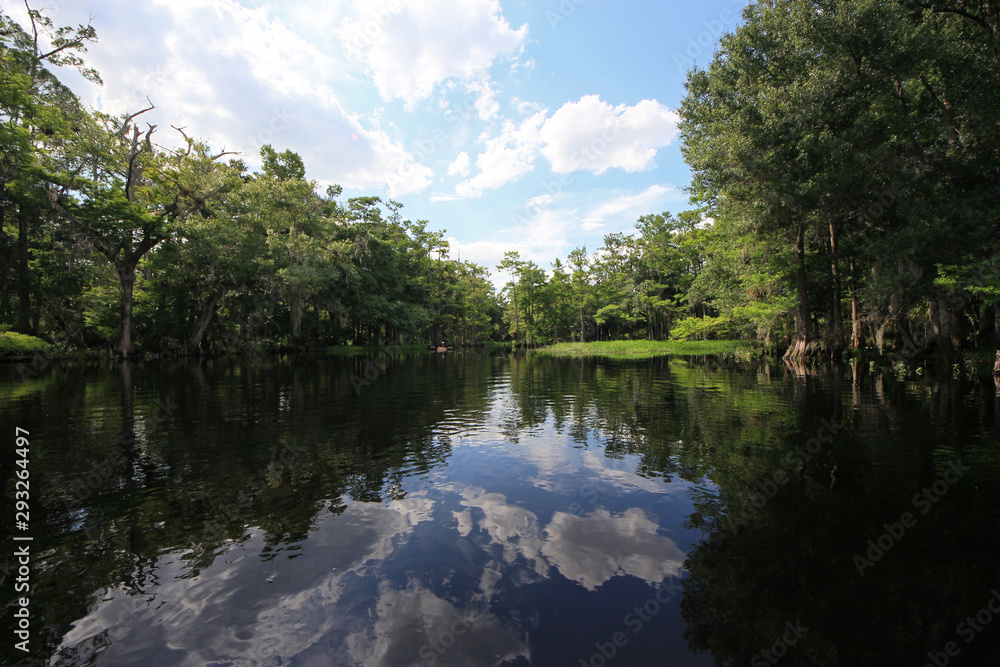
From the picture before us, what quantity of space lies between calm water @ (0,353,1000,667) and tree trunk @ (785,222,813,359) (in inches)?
620

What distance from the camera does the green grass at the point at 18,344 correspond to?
1039 inches

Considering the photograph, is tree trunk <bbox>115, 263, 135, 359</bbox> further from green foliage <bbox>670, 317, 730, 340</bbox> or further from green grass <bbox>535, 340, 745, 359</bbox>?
green foliage <bbox>670, 317, 730, 340</bbox>

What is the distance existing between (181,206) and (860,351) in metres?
47.1

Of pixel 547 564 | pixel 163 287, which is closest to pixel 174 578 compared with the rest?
pixel 547 564

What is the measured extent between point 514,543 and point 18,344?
1512 inches

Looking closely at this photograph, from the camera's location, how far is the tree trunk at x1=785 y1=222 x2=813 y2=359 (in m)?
23.6

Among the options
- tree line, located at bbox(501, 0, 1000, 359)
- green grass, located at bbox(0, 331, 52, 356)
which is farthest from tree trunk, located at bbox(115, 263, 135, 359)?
tree line, located at bbox(501, 0, 1000, 359)

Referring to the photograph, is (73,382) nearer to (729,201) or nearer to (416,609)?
(416,609)

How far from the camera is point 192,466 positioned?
23.2ft

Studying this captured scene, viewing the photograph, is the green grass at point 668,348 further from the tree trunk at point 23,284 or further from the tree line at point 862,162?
the tree trunk at point 23,284

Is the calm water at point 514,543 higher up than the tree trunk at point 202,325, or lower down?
lower down

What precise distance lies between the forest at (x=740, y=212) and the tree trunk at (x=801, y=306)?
12 cm

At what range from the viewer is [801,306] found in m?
23.9

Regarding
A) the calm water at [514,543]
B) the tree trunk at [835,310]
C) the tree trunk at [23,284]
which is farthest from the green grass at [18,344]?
the tree trunk at [835,310]
